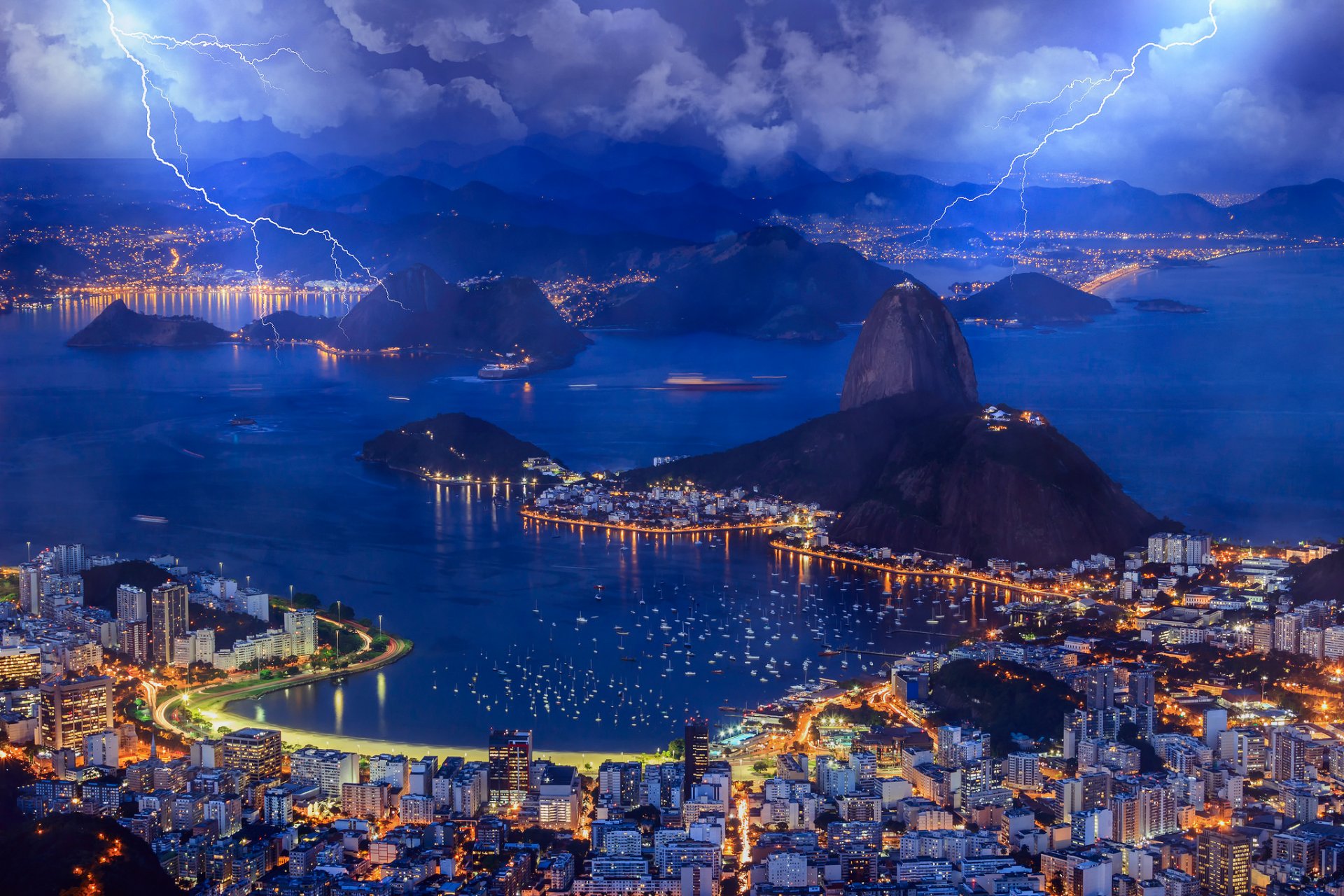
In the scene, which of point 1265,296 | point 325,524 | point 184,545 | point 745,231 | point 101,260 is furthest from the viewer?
point 745,231

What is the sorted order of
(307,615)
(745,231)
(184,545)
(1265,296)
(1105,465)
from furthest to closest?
(745,231) < (1265,296) < (1105,465) < (184,545) < (307,615)

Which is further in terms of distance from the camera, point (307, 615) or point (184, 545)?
point (184, 545)

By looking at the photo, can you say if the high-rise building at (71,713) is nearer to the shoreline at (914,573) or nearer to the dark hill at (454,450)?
the shoreline at (914,573)

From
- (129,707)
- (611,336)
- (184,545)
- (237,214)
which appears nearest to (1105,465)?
(184,545)

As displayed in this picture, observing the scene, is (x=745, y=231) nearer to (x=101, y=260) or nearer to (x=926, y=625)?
(x=101, y=260)

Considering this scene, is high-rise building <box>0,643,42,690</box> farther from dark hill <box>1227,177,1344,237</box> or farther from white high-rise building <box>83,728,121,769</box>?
dark hill <box>1227,177,1344,237</box>

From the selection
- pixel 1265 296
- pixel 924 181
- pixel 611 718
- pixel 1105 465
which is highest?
pixel 924 181

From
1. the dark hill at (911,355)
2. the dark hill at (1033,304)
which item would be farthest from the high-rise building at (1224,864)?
the dark hill at (1033,304)
